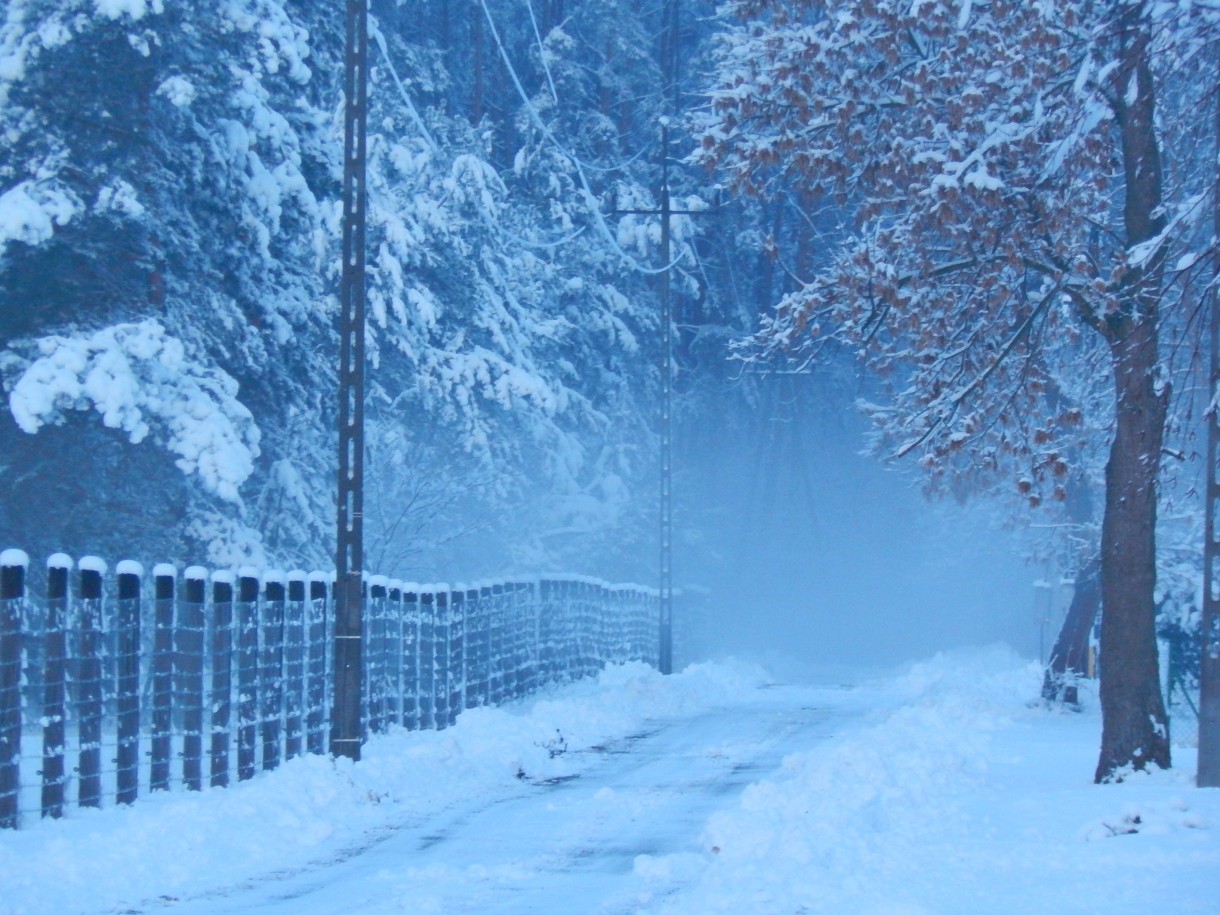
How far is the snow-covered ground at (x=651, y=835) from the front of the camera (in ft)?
31.0

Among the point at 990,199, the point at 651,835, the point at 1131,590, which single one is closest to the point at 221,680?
the point at 651,835

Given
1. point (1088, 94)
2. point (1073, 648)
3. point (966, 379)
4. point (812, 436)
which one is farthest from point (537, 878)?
point (812, 436)

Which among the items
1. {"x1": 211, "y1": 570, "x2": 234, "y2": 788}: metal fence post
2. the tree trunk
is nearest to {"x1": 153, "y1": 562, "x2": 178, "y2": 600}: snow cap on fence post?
{"x1": 211, "y1": 570, "x2": 234, "y2": 788}: metal fence post

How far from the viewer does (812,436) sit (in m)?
60.7

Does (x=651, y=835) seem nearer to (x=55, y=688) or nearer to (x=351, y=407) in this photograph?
(x=55, y=688)

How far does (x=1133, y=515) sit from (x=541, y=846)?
18.7ft

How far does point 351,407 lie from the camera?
51.9 ft

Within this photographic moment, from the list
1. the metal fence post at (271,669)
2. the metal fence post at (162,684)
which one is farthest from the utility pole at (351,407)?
the metal fence post at (162,684)

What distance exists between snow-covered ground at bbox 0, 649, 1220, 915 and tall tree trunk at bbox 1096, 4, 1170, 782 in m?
0.38

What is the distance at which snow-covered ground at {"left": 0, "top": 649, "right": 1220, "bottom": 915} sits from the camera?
944 cm

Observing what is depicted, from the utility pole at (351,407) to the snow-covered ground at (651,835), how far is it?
0.65 metres

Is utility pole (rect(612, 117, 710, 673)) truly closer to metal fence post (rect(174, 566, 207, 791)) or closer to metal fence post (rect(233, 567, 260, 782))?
metal fence post (rect(233, 567, 260, 782))

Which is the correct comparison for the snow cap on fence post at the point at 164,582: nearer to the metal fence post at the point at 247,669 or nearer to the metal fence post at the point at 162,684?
the metal fence post at the point at 162,684

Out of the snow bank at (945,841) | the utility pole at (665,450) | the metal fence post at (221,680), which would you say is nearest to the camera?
the snow bank at (945,841)
